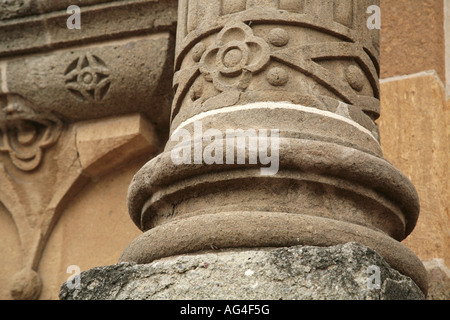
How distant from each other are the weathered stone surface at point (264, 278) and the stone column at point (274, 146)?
8cm

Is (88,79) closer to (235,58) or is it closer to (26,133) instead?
(26,133)

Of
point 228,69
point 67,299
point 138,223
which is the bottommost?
point 67,299

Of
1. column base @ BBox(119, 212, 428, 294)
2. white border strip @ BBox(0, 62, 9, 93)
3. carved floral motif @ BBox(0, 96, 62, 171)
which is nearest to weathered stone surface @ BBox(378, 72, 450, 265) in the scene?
column base @ BBox(119, 212, 428, 294)

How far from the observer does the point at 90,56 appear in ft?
8.80

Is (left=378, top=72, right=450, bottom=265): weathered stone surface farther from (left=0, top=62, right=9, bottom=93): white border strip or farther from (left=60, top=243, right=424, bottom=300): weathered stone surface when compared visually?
(left=0, top=62, right=9, bottom=93): white border strip

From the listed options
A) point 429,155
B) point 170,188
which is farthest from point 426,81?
point 170,188

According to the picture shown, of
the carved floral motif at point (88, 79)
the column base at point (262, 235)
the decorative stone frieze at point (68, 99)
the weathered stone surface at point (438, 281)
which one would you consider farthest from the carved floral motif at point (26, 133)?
the weathered stone surface at point (438, 281)

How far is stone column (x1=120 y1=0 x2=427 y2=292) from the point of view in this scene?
5.70 ft

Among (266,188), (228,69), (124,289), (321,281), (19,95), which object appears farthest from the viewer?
(19,95)

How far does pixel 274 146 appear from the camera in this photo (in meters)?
1.75

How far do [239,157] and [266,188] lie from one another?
91mm

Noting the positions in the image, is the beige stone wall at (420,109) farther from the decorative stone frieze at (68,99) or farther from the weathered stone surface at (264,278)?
the weathered stone surface at (264,278)

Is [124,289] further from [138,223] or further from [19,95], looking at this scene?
[19,95]

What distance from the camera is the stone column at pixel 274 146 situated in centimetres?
174
